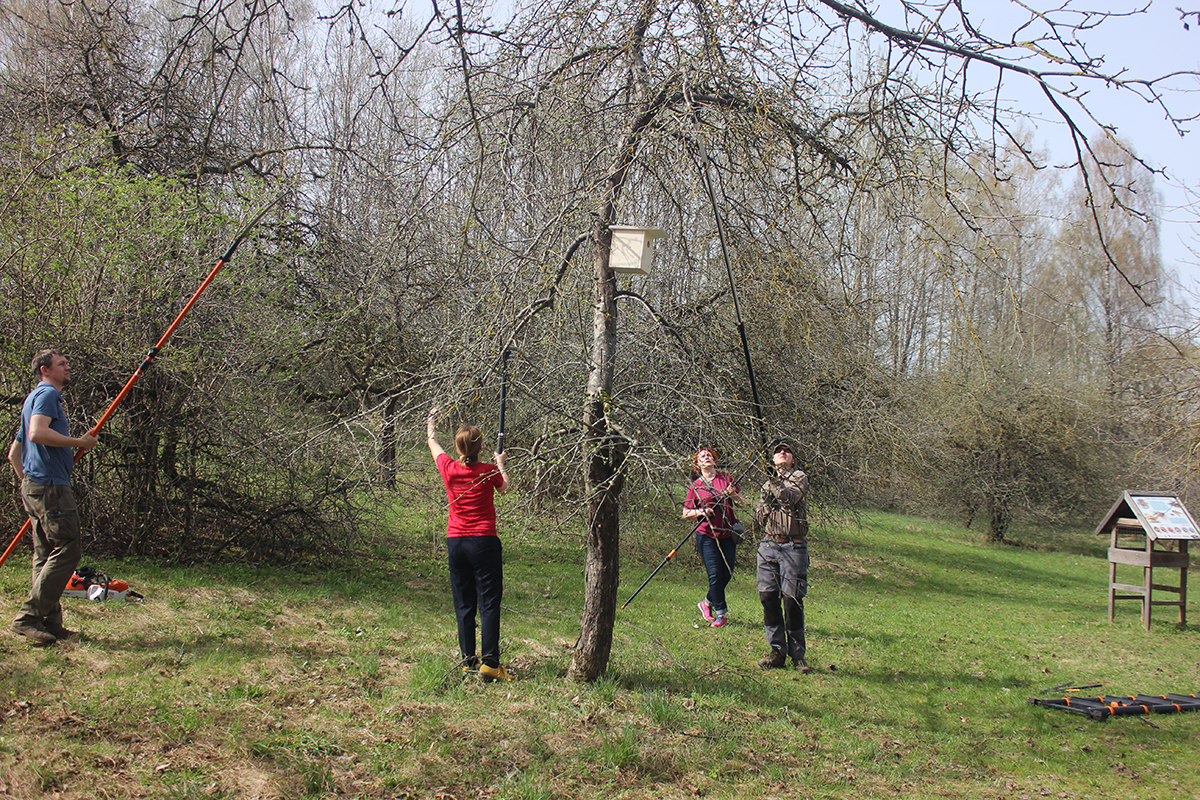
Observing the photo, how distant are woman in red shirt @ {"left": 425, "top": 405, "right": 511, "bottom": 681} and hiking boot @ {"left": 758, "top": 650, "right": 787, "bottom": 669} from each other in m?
2.43

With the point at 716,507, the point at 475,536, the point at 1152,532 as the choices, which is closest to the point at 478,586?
the point at 475,536

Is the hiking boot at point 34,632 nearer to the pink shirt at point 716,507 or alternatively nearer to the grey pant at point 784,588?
the pink shirt at point 716,507

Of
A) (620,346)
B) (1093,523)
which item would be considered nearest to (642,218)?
(620,346)

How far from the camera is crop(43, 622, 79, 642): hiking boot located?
190 inches

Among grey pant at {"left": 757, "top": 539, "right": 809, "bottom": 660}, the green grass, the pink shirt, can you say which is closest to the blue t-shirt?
the green grass

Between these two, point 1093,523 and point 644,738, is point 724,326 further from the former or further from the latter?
point 1093,523

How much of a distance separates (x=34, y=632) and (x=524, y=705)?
3.01 metres

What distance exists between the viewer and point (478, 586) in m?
5.04

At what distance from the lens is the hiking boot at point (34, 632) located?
4.75m

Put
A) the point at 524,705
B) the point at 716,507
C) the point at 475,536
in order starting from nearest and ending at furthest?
the point at 524,705 → the point at 475,536 → the point at 716,507

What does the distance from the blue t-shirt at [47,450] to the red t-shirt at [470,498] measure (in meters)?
2.30

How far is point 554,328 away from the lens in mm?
4773

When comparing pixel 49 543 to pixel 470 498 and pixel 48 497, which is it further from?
pixel 470 498

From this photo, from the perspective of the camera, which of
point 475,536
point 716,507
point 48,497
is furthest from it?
point 716,507
